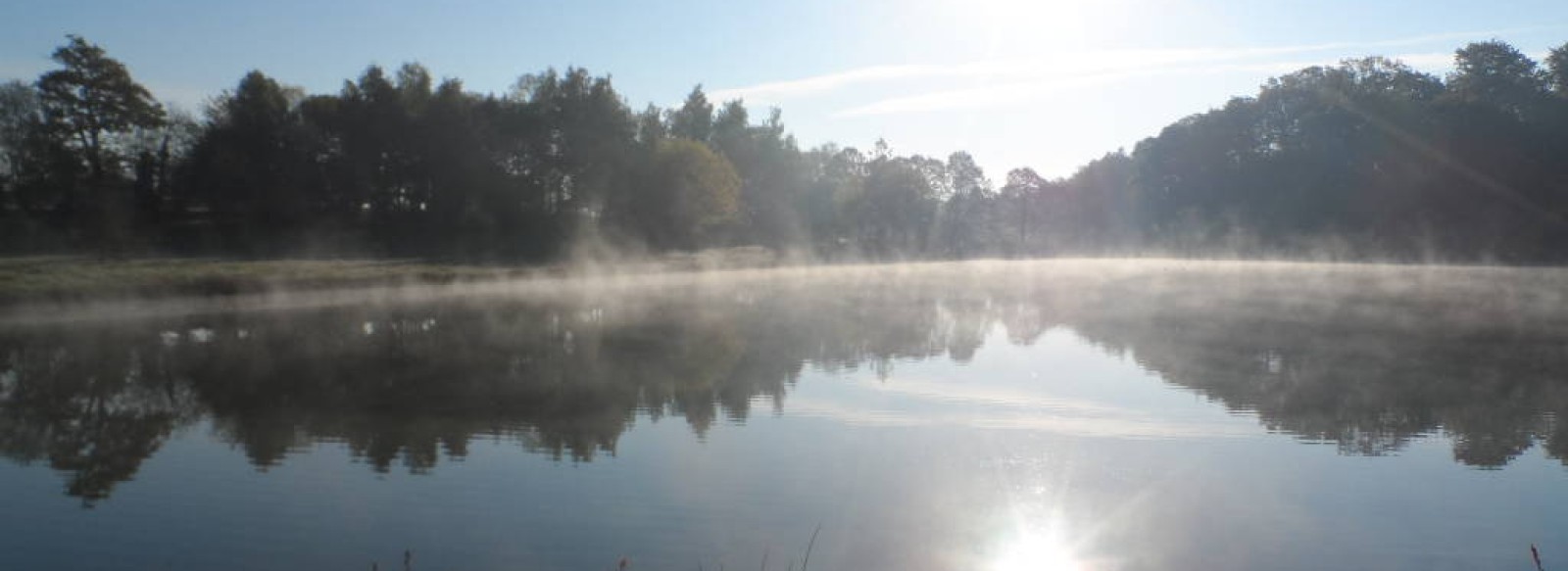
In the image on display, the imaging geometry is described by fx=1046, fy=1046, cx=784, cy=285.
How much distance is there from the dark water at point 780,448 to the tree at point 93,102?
3215 centimetres

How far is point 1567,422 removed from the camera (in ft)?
38.2

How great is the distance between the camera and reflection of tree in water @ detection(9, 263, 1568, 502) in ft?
36.7

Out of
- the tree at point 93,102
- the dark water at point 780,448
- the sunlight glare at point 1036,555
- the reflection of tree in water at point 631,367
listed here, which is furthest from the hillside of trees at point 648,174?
the sunlight glare at point 1036,555

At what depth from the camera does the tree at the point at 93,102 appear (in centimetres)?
4775

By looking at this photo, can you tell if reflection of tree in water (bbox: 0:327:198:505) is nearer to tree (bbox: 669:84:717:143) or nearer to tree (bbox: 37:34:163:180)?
tree (bbox: 37:34:163:180)

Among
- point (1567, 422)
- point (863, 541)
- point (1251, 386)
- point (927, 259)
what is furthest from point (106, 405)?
point (927, 259)

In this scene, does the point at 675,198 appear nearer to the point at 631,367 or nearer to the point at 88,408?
the point at 631,367

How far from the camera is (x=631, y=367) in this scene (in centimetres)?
1652

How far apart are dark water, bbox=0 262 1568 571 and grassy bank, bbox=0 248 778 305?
19.6 ft

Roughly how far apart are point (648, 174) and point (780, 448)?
5629cm

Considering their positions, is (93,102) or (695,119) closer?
(93,102)

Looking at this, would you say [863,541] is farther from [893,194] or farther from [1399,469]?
[893,194]

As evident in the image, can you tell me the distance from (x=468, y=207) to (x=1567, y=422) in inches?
2102

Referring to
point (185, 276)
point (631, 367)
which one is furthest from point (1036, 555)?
point (185, 276)
